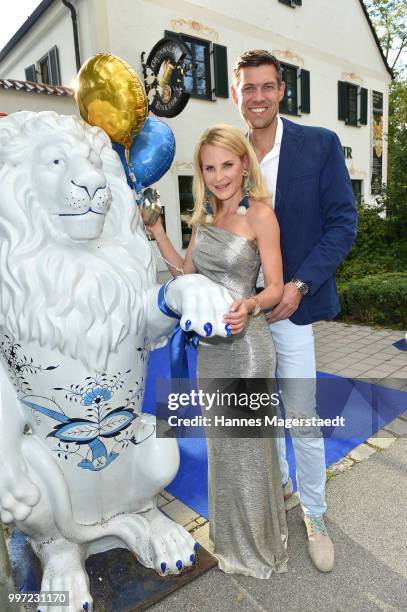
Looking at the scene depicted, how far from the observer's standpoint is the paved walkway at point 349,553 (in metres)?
1.79

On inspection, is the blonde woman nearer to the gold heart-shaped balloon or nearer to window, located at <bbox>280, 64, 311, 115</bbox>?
the gold heart-shaped balloon

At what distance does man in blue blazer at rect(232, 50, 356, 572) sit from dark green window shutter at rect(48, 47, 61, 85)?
7994 mm

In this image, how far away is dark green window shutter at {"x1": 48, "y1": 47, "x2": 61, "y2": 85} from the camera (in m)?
8.67

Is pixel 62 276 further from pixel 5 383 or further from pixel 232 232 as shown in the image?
pixel 232 232

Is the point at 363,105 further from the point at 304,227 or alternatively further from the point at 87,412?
the point at 87,412

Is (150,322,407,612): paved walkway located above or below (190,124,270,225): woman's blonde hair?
below

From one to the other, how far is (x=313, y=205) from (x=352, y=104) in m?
12.7

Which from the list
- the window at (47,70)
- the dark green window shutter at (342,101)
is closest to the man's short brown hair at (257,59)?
the window at (47,70)

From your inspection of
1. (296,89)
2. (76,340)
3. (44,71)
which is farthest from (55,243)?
(296,89)

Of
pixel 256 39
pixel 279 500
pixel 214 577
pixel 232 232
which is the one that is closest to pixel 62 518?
pixel 214 577

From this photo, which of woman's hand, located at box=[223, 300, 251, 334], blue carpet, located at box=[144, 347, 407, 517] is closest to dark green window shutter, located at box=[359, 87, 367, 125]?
blue carpet, located at box=[144, 347, 407, 517]

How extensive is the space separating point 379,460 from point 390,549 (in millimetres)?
739

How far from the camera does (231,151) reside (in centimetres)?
171

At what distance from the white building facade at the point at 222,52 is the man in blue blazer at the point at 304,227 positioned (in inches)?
233
